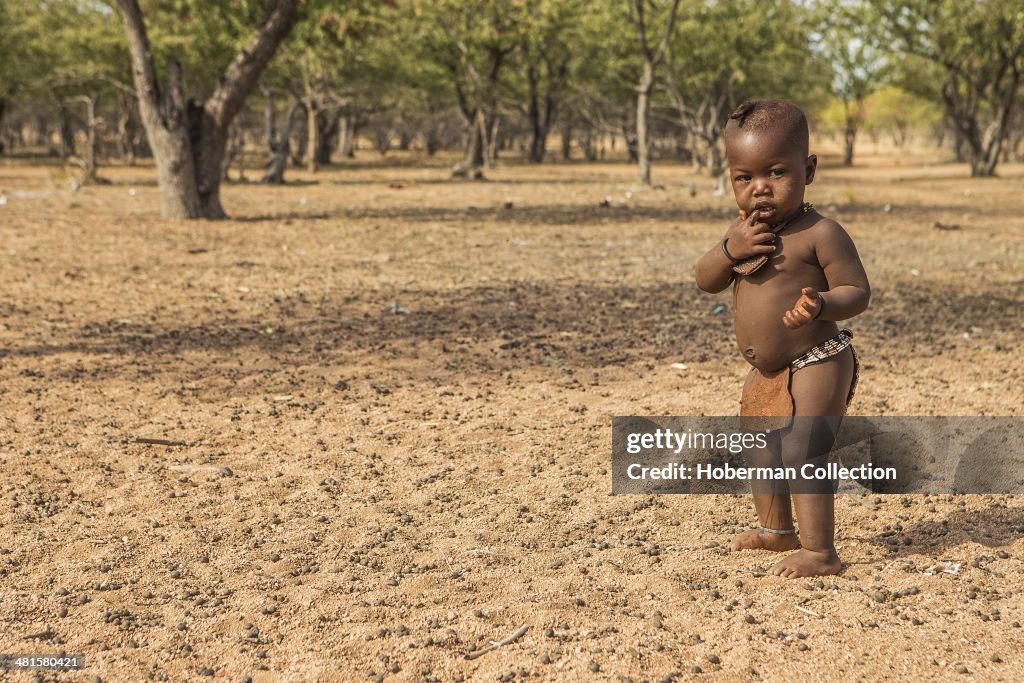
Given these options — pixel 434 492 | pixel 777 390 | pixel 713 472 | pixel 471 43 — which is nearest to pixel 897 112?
pixel 471 43

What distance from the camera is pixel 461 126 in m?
69.2

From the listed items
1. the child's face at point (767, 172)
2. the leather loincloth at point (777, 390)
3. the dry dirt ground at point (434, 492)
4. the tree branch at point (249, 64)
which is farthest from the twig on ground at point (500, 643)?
the tree branch at point (249, 64)

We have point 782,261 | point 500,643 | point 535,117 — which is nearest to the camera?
point 500,643

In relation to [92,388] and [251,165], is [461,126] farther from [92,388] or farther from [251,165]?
[92,388]

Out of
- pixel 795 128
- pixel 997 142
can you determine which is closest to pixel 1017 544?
pixel 795 128

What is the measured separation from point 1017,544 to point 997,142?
3217 cm

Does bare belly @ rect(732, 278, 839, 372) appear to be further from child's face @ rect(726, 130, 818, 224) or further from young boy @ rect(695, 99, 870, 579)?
child's face @ rect(726, 130, 818, 224)

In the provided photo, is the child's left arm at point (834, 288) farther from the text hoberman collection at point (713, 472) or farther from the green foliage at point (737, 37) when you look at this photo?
the green foliage at point (737, 37)

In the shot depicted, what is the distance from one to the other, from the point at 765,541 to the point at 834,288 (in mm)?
1112

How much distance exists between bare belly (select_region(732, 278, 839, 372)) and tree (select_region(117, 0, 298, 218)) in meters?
13.7

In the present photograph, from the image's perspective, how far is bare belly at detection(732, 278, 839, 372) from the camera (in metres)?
3.48

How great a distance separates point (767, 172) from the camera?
11.1ft

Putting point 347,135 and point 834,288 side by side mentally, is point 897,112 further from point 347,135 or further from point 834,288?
point 834,288

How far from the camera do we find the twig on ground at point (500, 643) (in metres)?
3.16
